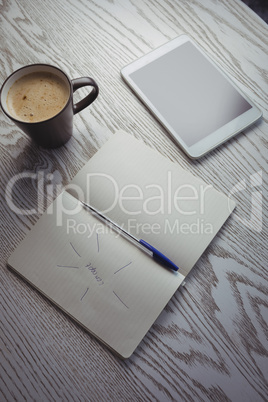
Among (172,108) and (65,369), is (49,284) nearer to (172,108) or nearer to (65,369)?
(65,369)

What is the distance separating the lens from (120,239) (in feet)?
2.02

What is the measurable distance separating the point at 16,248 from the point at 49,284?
91 millimetres

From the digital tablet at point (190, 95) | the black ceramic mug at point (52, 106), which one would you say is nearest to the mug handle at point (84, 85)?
the black ceramic mug at point (52, 106)

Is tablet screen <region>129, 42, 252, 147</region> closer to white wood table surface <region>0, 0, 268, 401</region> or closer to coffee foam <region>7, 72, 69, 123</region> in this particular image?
white wood table surface <region>0, 0, 268, 401</region>

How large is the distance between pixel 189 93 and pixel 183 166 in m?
0.16

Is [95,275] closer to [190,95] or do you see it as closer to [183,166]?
[183,166]

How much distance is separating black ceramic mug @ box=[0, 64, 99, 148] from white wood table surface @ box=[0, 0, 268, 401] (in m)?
0.07

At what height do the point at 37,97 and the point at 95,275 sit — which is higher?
the point at 37,97

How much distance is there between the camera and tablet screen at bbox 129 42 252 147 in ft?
2.26

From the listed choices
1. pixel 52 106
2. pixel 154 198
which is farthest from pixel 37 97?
pixel 154 198

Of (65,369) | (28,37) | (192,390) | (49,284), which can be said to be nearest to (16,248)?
(49,284)

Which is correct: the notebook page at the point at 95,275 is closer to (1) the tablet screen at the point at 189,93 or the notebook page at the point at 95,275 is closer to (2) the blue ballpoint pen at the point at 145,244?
(2) the blue ballpoint pen at the point at 145,244

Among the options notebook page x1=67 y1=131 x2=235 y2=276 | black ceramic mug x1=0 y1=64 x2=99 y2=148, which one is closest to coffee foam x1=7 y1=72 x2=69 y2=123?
black ceramic mug x1=0 y1=64 x2=99 y2=148

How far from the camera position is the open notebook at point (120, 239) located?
0.57 meters
